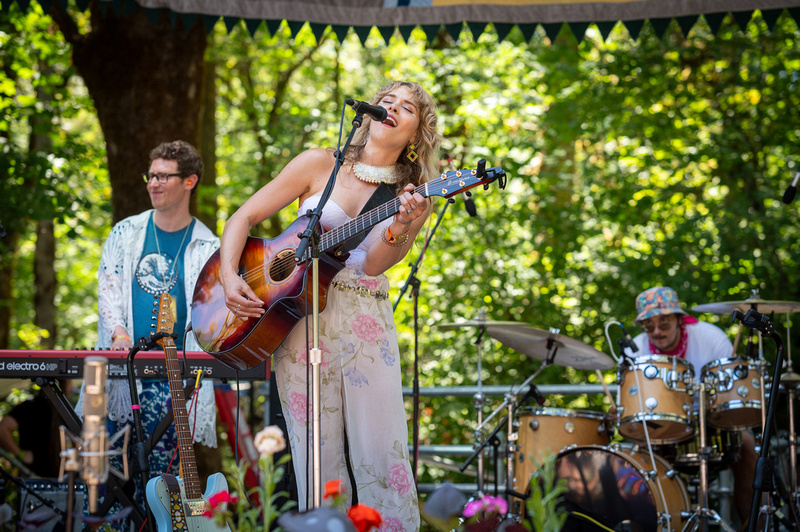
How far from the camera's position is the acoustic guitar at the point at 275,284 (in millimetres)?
2768

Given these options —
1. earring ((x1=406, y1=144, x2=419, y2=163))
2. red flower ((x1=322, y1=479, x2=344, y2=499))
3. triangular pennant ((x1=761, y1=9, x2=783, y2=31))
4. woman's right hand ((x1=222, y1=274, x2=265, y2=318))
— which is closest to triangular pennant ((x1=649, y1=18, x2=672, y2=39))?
triangular pennant ((x1=761, y1=9, x2=783, y2=31))

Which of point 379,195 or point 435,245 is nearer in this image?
point 379,195

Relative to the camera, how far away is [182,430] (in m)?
3.02

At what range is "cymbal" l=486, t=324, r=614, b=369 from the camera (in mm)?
4625

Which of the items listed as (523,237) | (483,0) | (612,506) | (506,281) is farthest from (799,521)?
(523,237)

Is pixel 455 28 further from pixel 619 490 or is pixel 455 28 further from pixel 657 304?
pixel 619 490

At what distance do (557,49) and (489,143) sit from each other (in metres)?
1.33

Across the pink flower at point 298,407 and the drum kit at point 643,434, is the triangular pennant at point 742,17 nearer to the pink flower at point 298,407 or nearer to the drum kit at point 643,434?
the drum kit at point 643,434

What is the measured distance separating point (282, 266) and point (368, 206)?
1.36ft

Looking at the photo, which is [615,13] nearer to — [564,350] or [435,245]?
[564,350]

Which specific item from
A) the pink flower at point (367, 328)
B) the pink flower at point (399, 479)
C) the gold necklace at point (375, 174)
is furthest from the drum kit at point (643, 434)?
the gold necklace at point (375, 174)

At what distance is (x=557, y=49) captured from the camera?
8.83 m

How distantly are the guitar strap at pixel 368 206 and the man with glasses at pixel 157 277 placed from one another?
1.23 metres

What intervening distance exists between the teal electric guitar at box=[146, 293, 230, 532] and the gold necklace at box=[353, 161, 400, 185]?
0.96 meters
